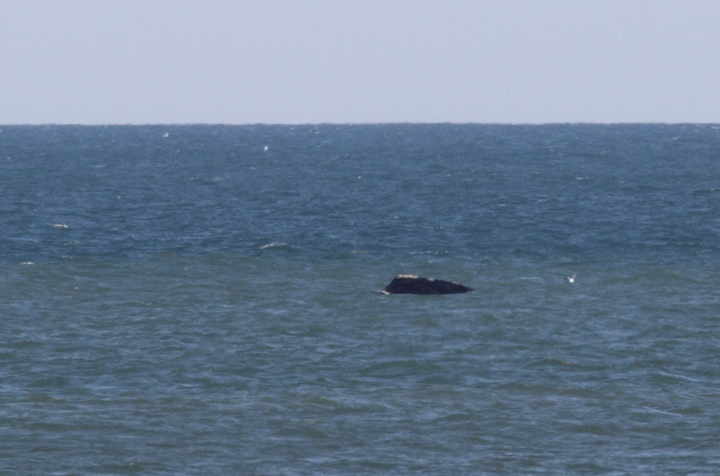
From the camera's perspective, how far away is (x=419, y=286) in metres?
38.7

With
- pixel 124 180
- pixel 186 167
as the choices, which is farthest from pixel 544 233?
pixel 186 167

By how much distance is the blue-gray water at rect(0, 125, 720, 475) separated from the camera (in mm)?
21062

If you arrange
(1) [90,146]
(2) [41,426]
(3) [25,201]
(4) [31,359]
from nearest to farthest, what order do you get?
(2) [41,426] < (4) [31,359] < (3) [25,201] < (1) [90,146]

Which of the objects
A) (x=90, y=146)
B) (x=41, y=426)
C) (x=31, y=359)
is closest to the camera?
(x=41, y=426)

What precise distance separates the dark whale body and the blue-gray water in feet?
2.86

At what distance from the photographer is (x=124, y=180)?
90.4 metres

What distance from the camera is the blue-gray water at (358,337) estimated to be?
21062 millimetres

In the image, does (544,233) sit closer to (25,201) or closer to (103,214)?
(103,214)

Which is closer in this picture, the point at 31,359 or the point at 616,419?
the point at 616,419

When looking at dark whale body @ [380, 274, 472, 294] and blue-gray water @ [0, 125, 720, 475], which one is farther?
dark whale body @ [380, 274, 472, 294]

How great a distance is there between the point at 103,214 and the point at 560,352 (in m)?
42.4

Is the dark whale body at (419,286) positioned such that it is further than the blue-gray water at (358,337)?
Yes

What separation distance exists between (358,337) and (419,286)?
24.9 ft

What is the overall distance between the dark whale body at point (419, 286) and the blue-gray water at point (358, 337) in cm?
87
